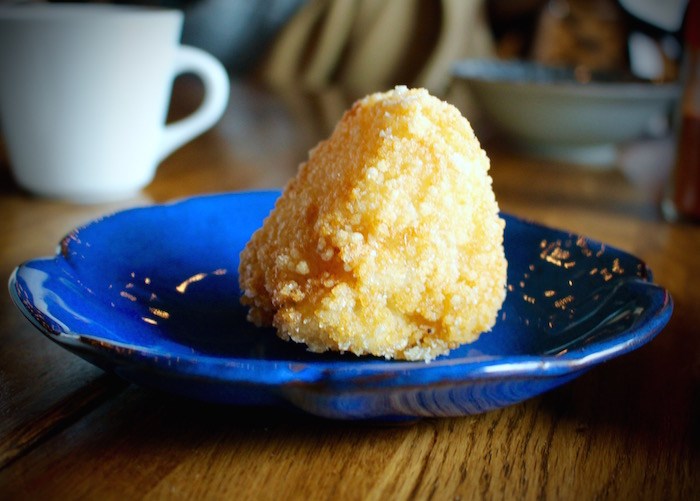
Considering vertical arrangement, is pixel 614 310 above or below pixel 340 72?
above

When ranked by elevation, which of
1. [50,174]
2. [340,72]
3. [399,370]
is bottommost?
[340,72]

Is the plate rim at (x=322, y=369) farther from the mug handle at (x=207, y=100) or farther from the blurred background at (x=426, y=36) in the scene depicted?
the blurred background at (x=426, y=36)

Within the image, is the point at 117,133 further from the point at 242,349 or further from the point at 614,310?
the point at 614,310

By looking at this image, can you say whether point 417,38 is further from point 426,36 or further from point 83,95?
point 83,95

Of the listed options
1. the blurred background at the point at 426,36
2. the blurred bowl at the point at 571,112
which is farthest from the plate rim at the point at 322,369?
the blurred background at the point at 426,36

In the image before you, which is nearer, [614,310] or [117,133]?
[614,310]

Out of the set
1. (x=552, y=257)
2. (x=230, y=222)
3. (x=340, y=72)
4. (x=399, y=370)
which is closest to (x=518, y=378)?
(x=399, y=370)
